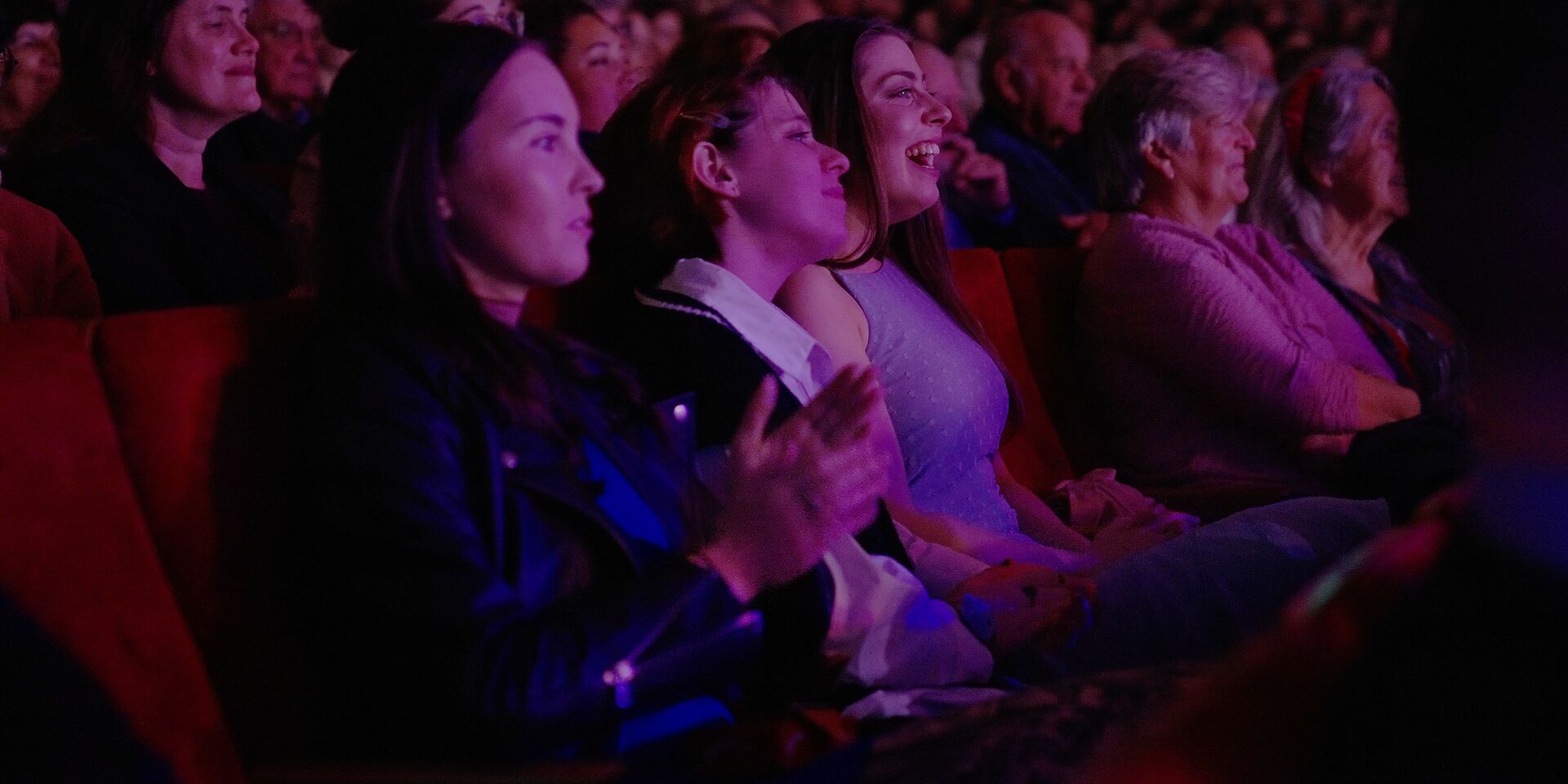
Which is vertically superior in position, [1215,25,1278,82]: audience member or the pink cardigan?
the pink cardigan

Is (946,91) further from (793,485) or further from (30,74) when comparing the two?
(793,485)

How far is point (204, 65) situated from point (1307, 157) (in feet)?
6.99

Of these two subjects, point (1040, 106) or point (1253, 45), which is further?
point (1253, 45)

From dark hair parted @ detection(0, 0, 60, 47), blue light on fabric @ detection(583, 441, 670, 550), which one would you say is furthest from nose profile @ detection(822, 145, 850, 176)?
dark hair parted @ detection(0, 0, 60, 47)

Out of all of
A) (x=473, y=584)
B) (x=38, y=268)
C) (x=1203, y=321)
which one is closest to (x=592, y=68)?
(x=1203, y=321)

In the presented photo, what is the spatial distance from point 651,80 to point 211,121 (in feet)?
2.89

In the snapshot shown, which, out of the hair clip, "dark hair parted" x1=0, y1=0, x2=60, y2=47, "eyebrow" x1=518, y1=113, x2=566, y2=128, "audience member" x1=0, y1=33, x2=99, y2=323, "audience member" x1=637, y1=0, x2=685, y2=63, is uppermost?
"eyebrow" x1=518, y1=113, x2=566, y2=128

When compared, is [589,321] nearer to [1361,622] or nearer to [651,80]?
[651,80]

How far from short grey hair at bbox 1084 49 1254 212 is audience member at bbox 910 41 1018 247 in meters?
0.76

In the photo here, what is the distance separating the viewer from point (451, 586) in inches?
41.3

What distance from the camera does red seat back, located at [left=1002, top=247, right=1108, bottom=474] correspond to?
2.49 metres

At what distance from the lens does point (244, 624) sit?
123cm

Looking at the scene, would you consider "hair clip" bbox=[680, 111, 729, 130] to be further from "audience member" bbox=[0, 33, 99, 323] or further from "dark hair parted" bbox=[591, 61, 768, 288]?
"audience member" bbox=[0, 33, 99, 323]

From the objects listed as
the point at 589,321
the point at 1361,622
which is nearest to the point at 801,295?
the point at 589,321
